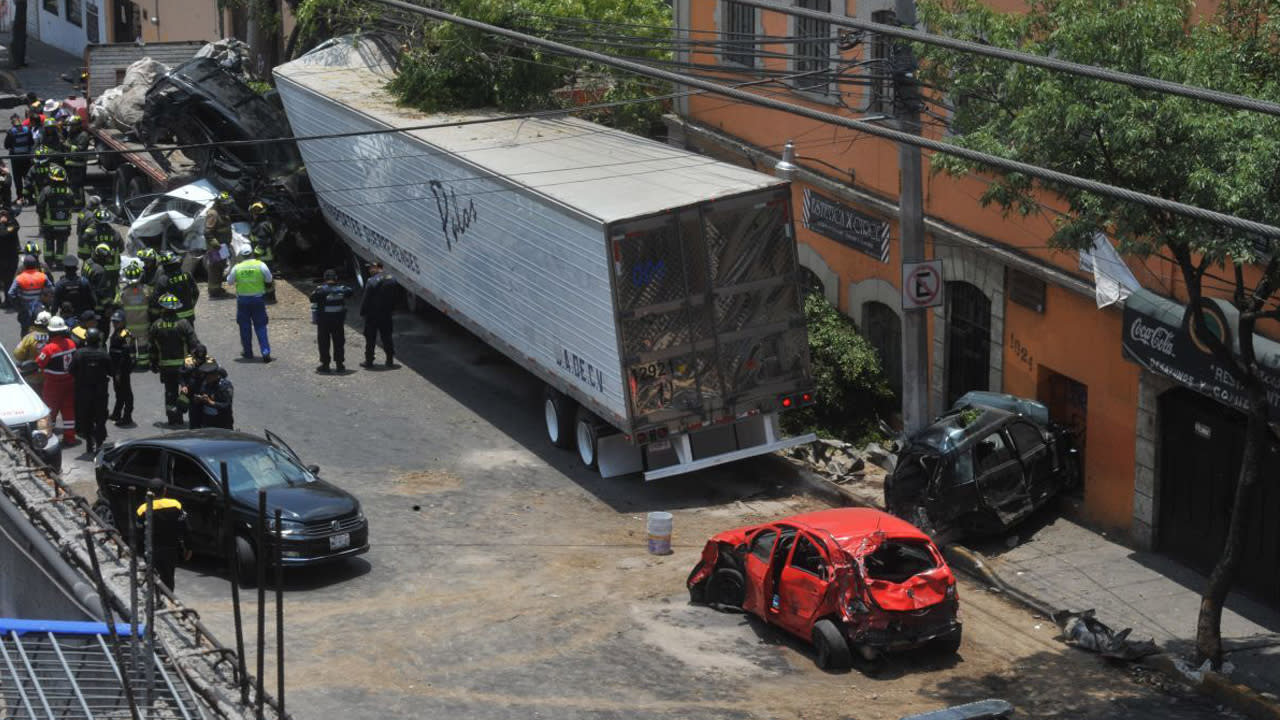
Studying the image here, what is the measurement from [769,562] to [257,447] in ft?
19.4

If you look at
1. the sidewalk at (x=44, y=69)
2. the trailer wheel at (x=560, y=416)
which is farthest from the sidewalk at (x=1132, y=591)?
the sidewalk at (x=44, y=69)

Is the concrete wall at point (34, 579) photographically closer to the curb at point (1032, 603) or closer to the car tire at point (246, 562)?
the car tire at point (246, 562)

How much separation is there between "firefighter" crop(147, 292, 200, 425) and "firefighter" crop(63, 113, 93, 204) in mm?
12391

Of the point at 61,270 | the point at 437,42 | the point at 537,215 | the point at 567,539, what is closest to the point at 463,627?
the point at 567,539

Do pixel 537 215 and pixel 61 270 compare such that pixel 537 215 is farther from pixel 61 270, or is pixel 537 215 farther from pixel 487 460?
pixel 61 270

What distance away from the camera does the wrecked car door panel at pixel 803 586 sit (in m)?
15.9

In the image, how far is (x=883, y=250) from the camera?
2386cm

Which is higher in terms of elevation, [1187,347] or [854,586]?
[1187,347]

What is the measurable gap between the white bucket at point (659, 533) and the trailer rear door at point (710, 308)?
1533 mm

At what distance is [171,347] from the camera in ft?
76.7

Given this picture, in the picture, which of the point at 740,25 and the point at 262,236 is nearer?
the point at 740,25

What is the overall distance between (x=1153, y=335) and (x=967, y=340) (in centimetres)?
460

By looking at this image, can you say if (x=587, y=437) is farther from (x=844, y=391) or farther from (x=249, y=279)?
(x=249, y=279)

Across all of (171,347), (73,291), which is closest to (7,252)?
(73,291)
